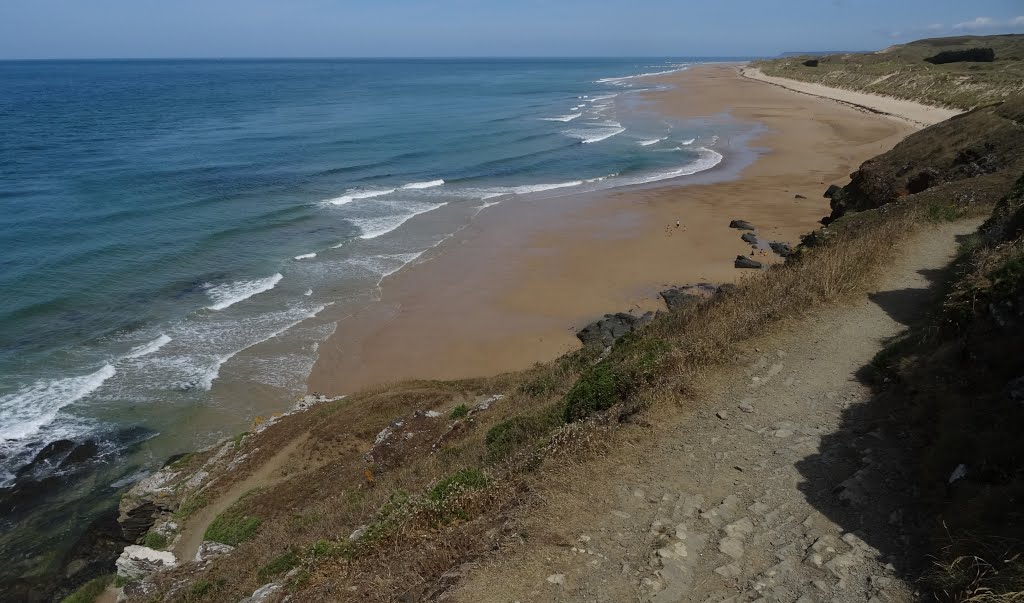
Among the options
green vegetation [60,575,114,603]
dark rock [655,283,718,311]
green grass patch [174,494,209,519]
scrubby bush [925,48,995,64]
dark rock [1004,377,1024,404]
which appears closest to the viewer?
dark rock [1004,377,1024,404]

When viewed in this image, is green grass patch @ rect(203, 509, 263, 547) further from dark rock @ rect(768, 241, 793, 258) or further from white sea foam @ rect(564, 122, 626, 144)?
white sea foam @ rect(564, 122, 626, 144)

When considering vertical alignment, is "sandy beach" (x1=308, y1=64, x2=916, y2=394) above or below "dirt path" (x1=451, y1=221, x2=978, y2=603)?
below

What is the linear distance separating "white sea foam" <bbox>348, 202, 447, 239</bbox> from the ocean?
0.17m

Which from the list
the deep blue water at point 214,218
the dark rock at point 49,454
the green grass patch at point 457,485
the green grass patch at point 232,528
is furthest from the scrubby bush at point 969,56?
the dark rock at point 49,454

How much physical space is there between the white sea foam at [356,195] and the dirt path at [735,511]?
103ft

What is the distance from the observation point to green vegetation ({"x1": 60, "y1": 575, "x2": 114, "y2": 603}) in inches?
440

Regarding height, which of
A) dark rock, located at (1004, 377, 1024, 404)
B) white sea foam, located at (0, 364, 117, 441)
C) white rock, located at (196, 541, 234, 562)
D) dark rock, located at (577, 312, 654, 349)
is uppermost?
dark rock, located at (1004, 377, 1024, 404)

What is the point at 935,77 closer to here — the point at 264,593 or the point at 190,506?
the point at 190,506

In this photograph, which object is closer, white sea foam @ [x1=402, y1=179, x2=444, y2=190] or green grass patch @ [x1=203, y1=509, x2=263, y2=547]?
green grass patch @ [x1=203, y1=509, x2=263, y2=547]

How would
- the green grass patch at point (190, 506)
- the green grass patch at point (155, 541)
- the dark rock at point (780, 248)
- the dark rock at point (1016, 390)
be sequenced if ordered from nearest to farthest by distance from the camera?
the dark rock at point (1016, 390)
the green grass patch at point (155, 541)
the green grass patch at point (190, 506)
the dark rock at point (780, 248)

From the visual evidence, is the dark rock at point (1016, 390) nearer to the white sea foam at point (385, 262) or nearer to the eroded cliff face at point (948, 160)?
the eroded cliff face at point (948, 160)

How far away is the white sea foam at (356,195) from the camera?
36.2 meters

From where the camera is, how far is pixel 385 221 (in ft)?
108

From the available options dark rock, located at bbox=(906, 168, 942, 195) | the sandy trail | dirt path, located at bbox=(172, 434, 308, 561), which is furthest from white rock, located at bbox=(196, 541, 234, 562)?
the sandy trail
